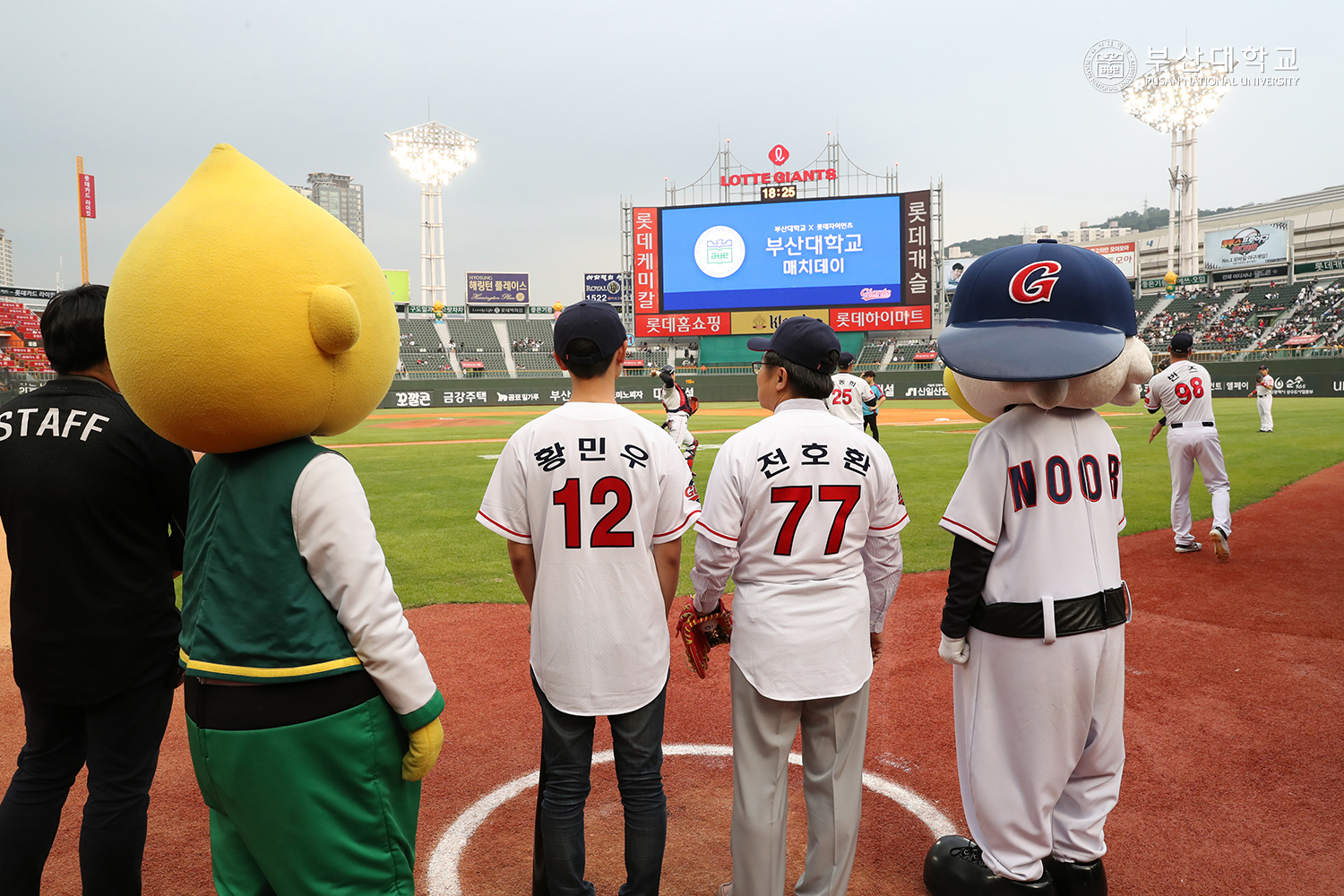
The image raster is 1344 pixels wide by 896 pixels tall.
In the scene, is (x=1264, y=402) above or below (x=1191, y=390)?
below

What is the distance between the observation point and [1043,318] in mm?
2707

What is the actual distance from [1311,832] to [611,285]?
68717 mm

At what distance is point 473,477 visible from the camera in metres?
14.5

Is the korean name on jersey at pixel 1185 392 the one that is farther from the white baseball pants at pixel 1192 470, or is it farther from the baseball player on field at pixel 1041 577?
the baseball player on field at pixel 1041 577

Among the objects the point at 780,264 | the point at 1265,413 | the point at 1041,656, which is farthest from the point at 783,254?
the point at 1041,656

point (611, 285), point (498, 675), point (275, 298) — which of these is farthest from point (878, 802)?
point (611, 285)

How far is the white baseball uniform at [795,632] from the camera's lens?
266 cm

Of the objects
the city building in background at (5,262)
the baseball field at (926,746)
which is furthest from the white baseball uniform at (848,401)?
the city building in background at (5,262)

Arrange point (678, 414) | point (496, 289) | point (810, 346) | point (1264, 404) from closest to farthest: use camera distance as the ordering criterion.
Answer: point (810, 346) < point (678, 414) < point (1264, 404) < point (496, 289)

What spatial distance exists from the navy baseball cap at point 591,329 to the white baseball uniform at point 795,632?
550 millimetres

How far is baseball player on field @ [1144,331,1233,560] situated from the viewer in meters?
7.85

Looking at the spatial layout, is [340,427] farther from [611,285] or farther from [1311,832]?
[611,285]

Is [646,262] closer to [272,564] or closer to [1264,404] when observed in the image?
[1264,404]

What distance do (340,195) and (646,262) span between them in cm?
13795
